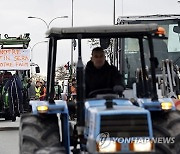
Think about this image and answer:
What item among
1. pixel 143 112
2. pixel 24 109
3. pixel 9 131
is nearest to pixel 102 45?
pixel 143 112

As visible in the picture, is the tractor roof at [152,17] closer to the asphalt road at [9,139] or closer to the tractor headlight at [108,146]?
the asphalt road at [9,139]

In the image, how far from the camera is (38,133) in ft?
24.1

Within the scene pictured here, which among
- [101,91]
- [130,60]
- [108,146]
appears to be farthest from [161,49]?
[108,146]

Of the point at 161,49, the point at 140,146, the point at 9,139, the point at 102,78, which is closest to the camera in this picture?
the point at 140,146

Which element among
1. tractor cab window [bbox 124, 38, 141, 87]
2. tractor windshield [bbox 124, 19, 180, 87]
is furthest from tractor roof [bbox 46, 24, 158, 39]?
tractor cab window [bbox 124, 38, 141, 87]

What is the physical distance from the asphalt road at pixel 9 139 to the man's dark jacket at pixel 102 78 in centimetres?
584

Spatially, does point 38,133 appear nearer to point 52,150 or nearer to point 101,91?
point 52,150

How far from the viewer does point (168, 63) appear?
13.4m

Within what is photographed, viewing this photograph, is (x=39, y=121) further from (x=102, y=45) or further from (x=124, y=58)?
(x=124, y=58)

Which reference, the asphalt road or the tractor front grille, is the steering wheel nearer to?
the tractor front grille

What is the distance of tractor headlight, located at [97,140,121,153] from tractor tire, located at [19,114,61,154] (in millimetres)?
1040

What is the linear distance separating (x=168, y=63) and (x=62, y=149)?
264 inches

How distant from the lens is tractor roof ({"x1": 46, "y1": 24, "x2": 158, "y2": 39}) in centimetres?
744

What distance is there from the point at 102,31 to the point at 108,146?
1.73 m
